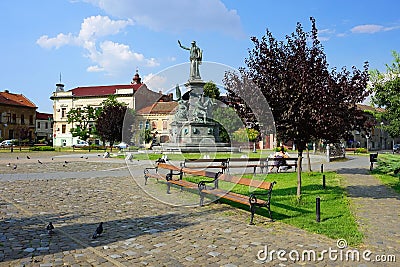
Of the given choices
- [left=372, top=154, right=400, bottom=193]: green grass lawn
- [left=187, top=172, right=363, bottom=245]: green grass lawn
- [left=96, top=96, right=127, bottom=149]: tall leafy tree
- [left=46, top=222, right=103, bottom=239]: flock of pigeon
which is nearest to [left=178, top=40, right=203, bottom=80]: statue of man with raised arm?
[left=96, top=96, right=127, bottom=149]: tall leafy tree

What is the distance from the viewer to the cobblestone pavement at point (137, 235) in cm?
507

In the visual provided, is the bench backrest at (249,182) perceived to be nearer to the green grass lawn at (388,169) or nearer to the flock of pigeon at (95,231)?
the flock of pigeon at (95,231)

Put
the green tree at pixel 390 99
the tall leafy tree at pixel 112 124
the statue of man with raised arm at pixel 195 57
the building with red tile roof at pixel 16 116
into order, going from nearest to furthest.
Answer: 1. the green tree at pixel 390 99
2. the statue of man with raised arm at pixel 195 57
3. the tall leafy tree at pixel 112 124
4. the building with red tile roof at pixel 16 116

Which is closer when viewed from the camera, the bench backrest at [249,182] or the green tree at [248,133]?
the bench backrest at [249,182]

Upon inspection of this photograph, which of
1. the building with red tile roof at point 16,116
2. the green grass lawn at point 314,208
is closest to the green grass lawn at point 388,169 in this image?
the green grass lawn at point 314,208

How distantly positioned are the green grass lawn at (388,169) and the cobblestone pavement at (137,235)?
9.16m

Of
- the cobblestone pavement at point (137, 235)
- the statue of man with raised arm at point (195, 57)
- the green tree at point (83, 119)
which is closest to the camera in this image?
the cobblestone pavement at point (137, 235)

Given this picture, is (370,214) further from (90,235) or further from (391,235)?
(90,235)

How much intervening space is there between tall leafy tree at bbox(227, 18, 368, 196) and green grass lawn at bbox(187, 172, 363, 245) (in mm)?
1606

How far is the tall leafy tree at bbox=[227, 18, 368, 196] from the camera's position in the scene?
28.6ft

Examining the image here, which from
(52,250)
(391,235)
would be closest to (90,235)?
(52,250)

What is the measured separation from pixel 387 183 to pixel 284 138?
253 inches

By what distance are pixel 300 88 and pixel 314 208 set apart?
2986 mm

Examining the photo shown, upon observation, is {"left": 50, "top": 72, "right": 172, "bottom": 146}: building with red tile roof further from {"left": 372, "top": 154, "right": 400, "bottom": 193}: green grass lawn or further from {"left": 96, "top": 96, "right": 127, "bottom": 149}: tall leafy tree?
{"left": 372, "top": 154, "right": 400, "bottom": 193}: green grass lawn
